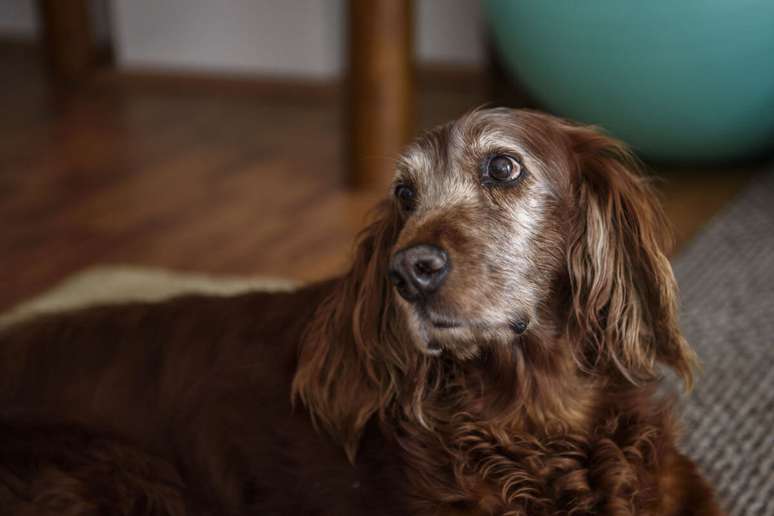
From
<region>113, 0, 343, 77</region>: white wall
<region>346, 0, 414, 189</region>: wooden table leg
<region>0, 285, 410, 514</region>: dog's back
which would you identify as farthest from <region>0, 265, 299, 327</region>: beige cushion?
<region>113, 0, 343, 77</region>: white wall

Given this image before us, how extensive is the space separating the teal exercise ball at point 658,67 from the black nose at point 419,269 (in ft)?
6.88

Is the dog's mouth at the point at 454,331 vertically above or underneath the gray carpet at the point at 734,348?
above

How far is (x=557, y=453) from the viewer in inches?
62.8

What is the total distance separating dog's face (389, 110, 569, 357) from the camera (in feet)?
4.83

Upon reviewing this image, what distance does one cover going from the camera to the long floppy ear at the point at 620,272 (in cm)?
160

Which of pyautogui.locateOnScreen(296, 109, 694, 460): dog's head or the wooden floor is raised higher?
pyautogui.locateOnScreen(296, 109, 694, 460): dog's head

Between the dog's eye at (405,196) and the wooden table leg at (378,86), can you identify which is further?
the wooden table leg at (378,86)

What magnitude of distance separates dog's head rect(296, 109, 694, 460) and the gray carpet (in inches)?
18.8

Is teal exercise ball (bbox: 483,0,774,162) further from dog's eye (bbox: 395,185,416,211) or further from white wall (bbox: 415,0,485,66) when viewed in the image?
dog's eye (bbox: 395,185,416,211)

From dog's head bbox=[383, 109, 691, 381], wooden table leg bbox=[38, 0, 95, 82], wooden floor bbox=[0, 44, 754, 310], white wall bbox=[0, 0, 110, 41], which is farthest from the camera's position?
white wall bbox=[0, 0, 110, 41]

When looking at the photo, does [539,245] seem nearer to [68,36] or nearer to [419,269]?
[419,269]

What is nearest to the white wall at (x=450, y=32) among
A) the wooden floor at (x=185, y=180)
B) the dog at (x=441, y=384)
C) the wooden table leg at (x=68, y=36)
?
the wooden floor at (x=185, y=180)

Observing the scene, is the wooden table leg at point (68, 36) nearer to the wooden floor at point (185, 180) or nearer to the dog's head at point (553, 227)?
the wooden floor at point (185, 180)

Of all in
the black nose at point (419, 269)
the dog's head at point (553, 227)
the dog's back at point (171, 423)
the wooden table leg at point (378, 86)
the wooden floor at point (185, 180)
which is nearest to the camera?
the black nose at point (419, 269)
